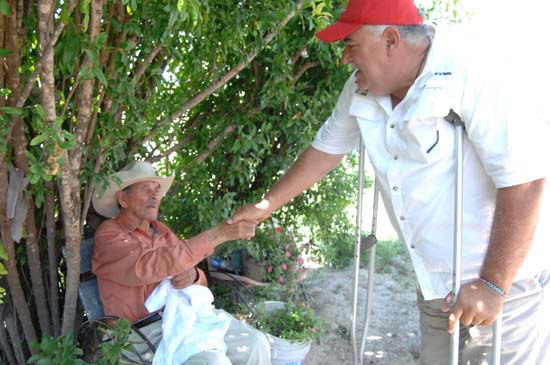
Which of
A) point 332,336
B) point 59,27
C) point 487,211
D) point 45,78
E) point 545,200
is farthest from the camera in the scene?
point 332,336

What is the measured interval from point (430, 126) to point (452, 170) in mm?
183

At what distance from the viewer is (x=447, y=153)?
6.37 ft

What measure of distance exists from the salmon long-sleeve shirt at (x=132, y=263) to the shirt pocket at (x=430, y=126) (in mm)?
1525

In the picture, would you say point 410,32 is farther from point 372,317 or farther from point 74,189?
point 372,317

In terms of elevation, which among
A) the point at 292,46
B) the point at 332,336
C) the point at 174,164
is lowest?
the point at 332,336

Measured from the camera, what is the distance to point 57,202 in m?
3.29

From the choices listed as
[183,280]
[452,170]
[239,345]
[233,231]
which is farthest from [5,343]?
[452,170]

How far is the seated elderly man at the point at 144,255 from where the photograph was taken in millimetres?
3035

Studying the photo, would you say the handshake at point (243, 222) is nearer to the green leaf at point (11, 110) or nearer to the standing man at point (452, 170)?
the standing man at point (452, 170)

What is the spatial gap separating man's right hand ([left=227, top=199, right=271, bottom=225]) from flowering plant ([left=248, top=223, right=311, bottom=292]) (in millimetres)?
1450

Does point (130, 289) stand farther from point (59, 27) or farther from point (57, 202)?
point (59, 27)

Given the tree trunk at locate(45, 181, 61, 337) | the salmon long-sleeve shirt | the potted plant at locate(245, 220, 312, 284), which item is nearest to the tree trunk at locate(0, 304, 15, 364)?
the tree trunk at locate(45, 181, 61, 337)

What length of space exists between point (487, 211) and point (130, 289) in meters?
2.10

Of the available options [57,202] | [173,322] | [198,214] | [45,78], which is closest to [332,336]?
[198,214]
